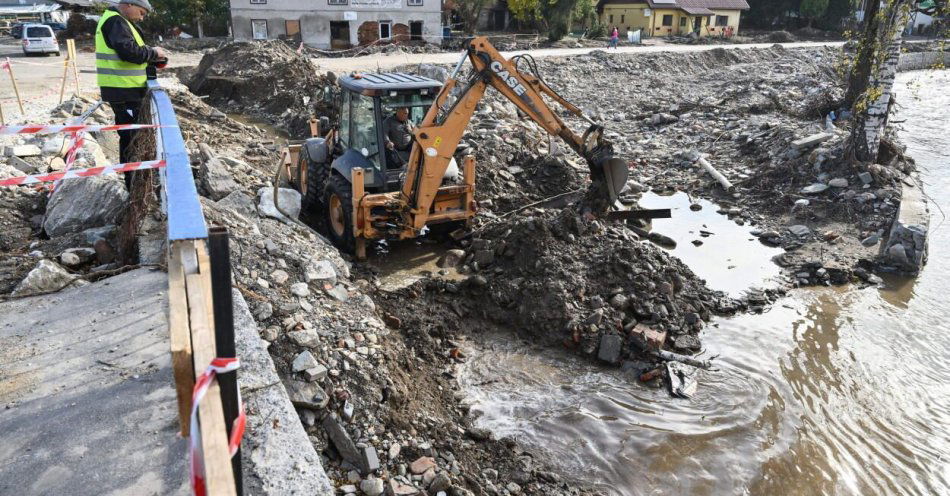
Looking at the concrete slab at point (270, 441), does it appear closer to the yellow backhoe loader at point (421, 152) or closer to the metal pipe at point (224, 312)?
the metal pipe at point (224, 312)

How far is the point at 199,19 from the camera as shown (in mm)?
30953

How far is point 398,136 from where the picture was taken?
7.44 m

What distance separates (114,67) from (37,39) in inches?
872

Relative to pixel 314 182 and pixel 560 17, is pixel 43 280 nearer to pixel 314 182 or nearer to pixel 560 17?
pixel 314 182

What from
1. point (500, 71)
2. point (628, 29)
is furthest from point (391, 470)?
point (628, 29)

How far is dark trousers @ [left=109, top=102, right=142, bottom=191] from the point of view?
5273mm

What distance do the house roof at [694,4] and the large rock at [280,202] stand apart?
40318mm

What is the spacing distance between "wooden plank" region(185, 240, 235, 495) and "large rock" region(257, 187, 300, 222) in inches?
189

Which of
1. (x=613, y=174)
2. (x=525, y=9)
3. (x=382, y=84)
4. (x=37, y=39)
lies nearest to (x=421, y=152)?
(x=382, y=84)

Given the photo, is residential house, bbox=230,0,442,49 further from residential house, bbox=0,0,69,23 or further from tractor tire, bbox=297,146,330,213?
tractor tire, bbox=297,146,330,213

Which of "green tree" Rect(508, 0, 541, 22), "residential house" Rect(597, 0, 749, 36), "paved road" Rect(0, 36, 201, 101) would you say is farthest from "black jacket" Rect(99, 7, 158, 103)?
"residential house" Rect(597, 0, 749, 36)

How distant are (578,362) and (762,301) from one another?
2.52 metres

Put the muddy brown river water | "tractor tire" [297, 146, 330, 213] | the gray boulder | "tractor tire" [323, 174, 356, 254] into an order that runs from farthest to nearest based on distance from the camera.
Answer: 1. "tractor tire" [297, 146, 330, 213]
2. "tractor tire" [323, 174, 356, 254]
3. the gray boulder
4. the muddy brown river water

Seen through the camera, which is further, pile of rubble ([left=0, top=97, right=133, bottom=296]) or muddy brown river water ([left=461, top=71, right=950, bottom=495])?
muddy brown river water ([left=461, top=71, right=950, bottom=495])
